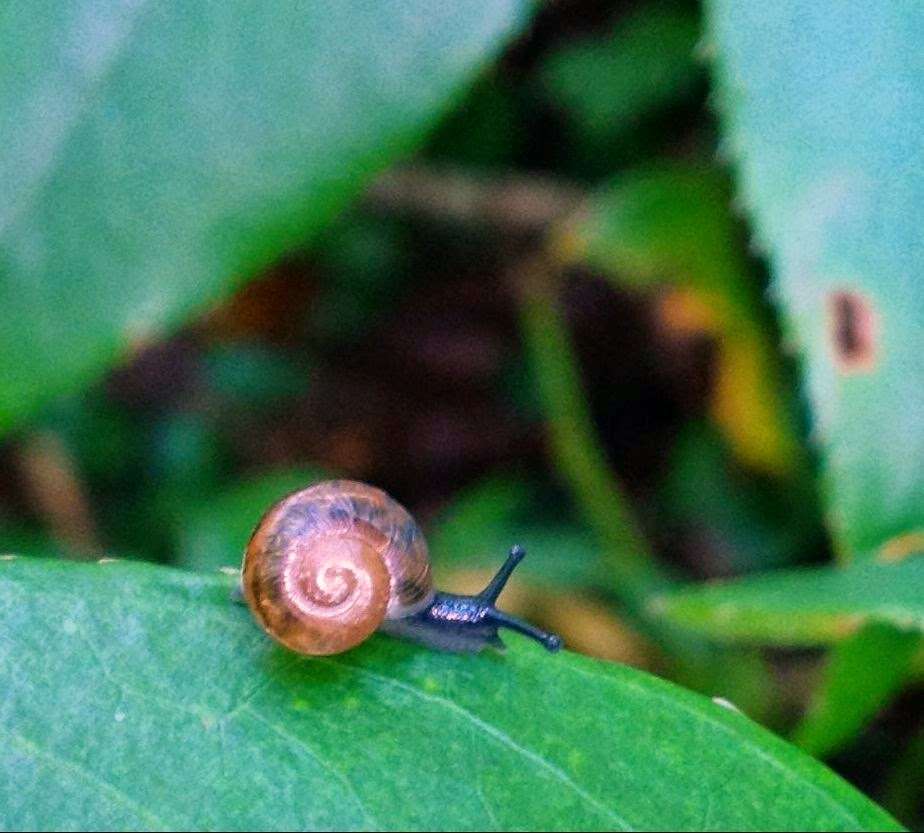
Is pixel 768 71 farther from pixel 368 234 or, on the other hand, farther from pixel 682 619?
pixel 368 234

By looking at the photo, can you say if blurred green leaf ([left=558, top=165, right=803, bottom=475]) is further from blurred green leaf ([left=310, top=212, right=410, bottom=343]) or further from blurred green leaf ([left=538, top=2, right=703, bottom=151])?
blurred green leaf ([left=310, top=212, right=410, bottom=343])

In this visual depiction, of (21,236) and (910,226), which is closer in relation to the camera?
(910,226)

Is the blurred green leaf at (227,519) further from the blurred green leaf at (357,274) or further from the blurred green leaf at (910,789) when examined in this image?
the blurred green leaf at (910,789)

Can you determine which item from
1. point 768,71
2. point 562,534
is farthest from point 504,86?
point 768,71

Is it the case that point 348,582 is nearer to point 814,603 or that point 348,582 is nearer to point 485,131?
point 814,603

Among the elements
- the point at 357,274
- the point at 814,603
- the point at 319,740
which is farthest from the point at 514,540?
the point at 319,740

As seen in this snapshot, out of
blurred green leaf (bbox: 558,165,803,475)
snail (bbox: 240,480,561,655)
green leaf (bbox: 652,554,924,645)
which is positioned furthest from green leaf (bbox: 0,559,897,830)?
blurred green leaf (bbox: 558,165,803,475)
